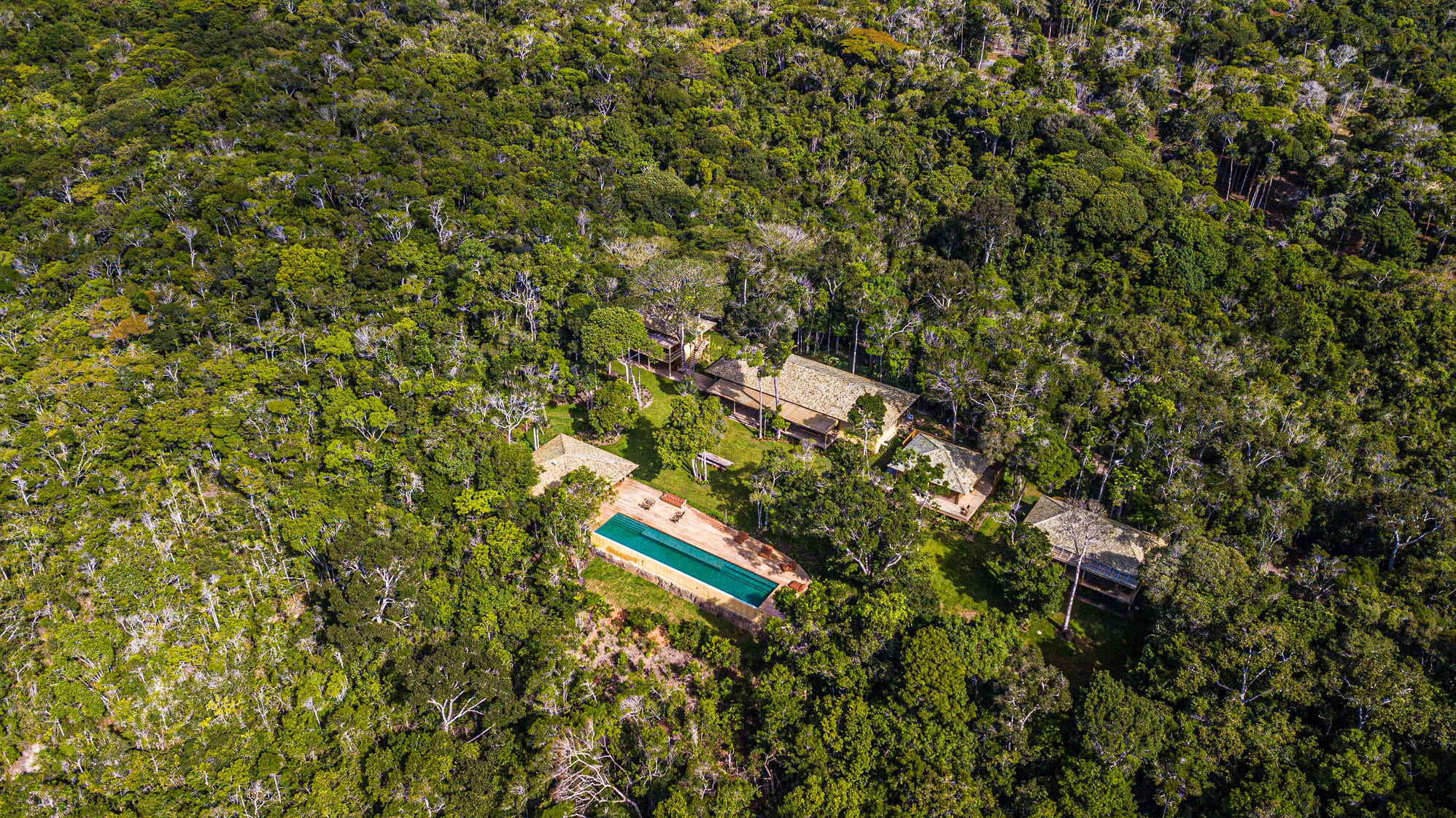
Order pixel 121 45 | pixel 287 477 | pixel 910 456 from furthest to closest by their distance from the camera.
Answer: pixel 121 45, pixel 910 456, pixel 287 477

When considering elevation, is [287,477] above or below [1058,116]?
below

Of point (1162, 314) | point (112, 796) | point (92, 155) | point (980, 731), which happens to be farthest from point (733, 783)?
point (92, 155)

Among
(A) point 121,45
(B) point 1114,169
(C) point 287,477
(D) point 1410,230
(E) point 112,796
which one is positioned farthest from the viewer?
(A) point 121,45

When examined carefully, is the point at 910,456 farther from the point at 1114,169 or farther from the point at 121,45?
the point at 121,45

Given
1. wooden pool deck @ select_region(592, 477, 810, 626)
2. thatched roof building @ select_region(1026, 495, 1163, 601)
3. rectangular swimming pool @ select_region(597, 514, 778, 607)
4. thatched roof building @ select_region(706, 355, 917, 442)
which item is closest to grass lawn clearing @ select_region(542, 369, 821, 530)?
wooden pool deck @ select_region(592, 477, 810, 626)

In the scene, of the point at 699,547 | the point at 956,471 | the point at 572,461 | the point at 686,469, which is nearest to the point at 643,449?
the point at 686,469

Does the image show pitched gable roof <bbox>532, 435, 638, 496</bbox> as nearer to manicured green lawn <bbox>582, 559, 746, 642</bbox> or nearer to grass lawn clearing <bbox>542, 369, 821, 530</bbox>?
grass lawn clearing <bbox>542, 369, 821, 530</bbox>
